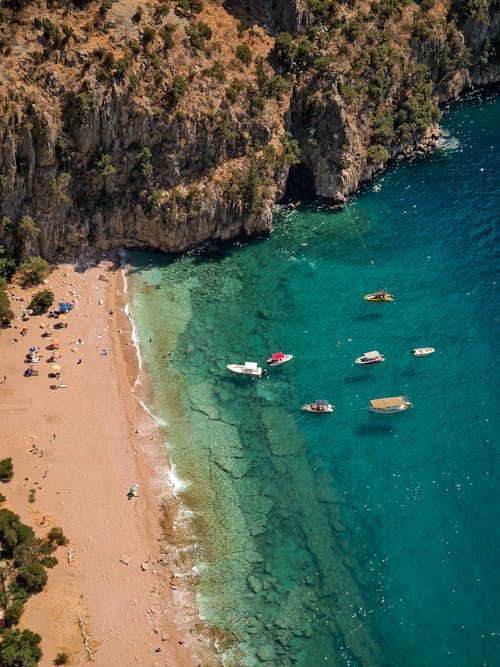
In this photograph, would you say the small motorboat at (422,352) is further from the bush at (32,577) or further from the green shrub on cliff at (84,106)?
the green shrub on cliff at (84,106)

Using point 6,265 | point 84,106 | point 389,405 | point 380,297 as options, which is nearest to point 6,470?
point 6,265

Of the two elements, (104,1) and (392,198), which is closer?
(104,1)

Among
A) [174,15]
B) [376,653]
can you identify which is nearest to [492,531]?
[376,653]

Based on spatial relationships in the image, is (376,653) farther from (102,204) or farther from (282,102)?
(282,102)

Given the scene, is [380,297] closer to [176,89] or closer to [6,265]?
[176,89]

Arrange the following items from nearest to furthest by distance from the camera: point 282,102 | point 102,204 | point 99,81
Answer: point 99,81 < point 102,204 < point 282,102

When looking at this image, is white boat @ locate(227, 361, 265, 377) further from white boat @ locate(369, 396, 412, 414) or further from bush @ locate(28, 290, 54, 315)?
bush @ locate(28, 290, 54, 315)
